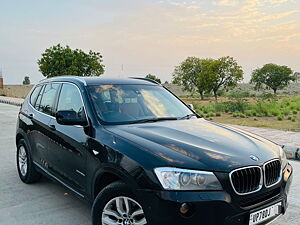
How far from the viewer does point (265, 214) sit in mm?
2643

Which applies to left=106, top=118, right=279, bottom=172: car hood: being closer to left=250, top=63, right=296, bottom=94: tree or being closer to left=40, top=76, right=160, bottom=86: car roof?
left=40, top=76, right=160, bottom=86: car roof

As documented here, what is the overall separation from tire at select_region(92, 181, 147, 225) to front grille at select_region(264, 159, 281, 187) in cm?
114

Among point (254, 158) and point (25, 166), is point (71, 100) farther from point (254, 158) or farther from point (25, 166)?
point (254, 158)

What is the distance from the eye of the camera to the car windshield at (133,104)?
348 centimetres

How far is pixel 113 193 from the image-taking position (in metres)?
2.71

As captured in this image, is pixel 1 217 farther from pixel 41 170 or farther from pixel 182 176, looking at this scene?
pixel 182 176

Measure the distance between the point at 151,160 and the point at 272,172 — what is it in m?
1.16

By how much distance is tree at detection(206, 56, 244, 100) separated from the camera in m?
38.4

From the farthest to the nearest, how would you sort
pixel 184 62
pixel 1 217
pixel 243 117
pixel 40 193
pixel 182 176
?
pixel 184 62
pixel 243 117
pixel 40 193
pixel 1 217
pixel 182 176

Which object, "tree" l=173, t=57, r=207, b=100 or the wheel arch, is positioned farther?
"tree" l=173, t=57, r=207, b=100

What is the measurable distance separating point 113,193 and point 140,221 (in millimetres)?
340

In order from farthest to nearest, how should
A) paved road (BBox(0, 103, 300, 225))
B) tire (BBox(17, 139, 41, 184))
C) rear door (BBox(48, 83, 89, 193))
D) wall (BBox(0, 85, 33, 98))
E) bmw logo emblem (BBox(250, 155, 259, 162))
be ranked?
wall (BBox(0, 85, 33, 98)) < tire (BBox(17, 139, 41, 184)) < paved road (BBox(0, 103, 300, 225)) < rear door (BBox(48, 83, 89, 193)) < bmw logo emblem (BBox(250, 155, 259, 162))

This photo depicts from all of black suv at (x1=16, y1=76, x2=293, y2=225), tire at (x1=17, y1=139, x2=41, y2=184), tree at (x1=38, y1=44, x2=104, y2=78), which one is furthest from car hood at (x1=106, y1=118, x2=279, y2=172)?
tree at (x1=38, y1=44, x2=104, y2=78)

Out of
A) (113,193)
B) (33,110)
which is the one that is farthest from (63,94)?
(113,193)
